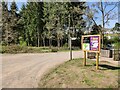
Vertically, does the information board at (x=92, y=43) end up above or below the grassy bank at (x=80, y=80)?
above

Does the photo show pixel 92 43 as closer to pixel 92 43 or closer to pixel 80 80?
pixel 92 43

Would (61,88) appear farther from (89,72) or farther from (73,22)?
(73,22)

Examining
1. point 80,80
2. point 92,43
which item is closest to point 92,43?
point 92,43

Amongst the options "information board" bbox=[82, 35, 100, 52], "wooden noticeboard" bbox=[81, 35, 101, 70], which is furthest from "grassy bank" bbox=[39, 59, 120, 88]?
"information board" bbox=[82, 35, 100, 52]

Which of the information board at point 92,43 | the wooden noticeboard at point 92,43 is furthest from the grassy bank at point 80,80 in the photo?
the information board at point 92,43

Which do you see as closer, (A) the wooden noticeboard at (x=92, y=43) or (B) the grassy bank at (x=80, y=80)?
(B) the grassy bank at (x=80, y=80)

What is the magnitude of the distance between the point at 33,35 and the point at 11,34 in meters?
4.49

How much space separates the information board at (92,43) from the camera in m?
11.7

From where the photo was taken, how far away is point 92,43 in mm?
12086

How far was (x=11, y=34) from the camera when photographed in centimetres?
4203

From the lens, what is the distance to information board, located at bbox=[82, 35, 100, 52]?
11711 mm

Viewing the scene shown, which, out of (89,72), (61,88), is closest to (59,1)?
(89,72)

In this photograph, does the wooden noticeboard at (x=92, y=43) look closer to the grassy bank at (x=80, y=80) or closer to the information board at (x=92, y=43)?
the information board at (x=92, y=43)

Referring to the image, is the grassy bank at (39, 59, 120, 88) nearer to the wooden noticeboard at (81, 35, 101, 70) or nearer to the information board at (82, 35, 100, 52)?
the wooden noticeboard at (81, 35, 101, 70)
